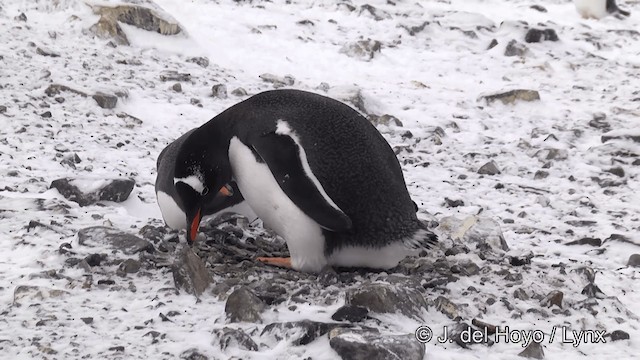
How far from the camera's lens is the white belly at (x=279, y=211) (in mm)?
2711

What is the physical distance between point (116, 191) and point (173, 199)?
0.46 m

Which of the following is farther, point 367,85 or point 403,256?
point 367,85

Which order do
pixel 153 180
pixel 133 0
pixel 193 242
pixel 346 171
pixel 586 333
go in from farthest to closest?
pixel 133 0, pixel 153 180, pixel 193 242, pixel 346 171, pixel 586 333

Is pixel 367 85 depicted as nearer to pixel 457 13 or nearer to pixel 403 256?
pixel 457 13

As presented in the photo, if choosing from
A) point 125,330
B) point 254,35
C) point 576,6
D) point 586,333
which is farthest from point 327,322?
point 576,6

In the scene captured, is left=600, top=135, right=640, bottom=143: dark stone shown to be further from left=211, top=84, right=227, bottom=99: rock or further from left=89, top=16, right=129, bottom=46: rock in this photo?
left=89, top=16, right=129, bottom=46: rock

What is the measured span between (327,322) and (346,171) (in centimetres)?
59

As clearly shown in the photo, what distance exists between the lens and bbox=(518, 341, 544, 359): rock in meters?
2.21

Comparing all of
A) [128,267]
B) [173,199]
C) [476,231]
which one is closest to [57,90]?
[173,199]

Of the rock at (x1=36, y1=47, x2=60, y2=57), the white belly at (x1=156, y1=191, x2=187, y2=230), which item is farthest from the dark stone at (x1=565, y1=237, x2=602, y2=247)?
the rock at (x1=36, y1=47, x2=60, y2=57)

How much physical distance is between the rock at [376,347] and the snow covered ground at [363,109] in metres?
0.04

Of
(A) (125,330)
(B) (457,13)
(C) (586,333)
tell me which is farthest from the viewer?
(B) (457,13)

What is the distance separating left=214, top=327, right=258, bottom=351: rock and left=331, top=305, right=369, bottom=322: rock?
11.0 inches

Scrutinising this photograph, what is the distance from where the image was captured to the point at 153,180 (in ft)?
12.0
